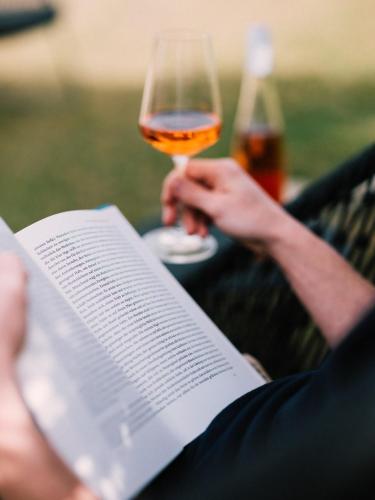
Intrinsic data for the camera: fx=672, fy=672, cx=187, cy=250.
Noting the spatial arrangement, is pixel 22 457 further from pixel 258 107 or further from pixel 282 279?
pixel 258 107

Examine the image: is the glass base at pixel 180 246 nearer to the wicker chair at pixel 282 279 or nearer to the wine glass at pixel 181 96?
the wicker chair at pixel 282 279

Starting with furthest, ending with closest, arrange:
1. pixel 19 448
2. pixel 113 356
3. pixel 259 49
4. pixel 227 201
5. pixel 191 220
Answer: pixel 259 49 → pixel 191 220 → pixel 227 201 → pixel 113 356 → pixel 19 448

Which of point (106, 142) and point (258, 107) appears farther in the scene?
point (106, 142)

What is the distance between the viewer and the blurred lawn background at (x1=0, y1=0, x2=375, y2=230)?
11.7ft

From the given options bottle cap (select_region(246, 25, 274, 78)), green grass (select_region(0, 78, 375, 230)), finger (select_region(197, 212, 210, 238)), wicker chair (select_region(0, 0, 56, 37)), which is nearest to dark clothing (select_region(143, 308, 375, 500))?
finger (select_region(197, 212, 210, 238))

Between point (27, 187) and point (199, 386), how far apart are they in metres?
2.90

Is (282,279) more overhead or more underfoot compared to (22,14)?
more underfoot

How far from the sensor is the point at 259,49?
4.94 ft

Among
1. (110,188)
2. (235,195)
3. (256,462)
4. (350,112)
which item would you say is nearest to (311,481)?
(256,462)

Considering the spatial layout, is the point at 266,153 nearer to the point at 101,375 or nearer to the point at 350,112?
the point at 101,375

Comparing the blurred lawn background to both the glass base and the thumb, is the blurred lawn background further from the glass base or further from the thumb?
the thumb

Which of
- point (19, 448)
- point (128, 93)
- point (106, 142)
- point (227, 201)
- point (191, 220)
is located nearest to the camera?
point (19, 448)

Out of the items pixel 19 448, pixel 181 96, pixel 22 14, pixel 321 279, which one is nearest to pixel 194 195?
pixel 181 96

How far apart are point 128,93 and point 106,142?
3.56ft
